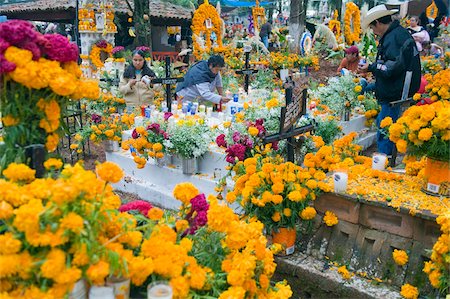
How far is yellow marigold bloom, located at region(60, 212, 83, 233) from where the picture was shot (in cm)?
170

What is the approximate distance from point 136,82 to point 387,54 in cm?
369

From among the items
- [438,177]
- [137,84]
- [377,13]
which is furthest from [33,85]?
[137,84]

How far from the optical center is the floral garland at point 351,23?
16484 millimetres

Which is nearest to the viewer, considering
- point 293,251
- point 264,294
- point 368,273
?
point 264,294

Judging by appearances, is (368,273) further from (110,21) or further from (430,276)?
(110,21)

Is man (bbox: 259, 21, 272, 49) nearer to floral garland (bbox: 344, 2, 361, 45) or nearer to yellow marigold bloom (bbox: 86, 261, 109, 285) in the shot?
floral garland (bbox: 344, 2, 361, 45)

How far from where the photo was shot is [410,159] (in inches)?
137

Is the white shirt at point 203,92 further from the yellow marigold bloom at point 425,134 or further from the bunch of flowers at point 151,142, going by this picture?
the yellow marigold bloom at point 425,134

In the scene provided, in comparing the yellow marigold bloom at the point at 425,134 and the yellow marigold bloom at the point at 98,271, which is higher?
the yellow marigold bloom at the point at 425,134

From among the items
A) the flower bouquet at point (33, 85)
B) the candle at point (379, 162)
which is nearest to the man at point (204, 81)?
the candle at point (379, 162)

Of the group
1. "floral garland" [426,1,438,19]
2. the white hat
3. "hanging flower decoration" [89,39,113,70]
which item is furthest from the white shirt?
"floral garland" [426,1,438,19]

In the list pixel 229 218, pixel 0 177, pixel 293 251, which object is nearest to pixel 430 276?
pixel 293 251

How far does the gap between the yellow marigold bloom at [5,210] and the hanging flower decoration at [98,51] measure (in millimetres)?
9787

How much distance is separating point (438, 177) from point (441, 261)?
0.71 meters
